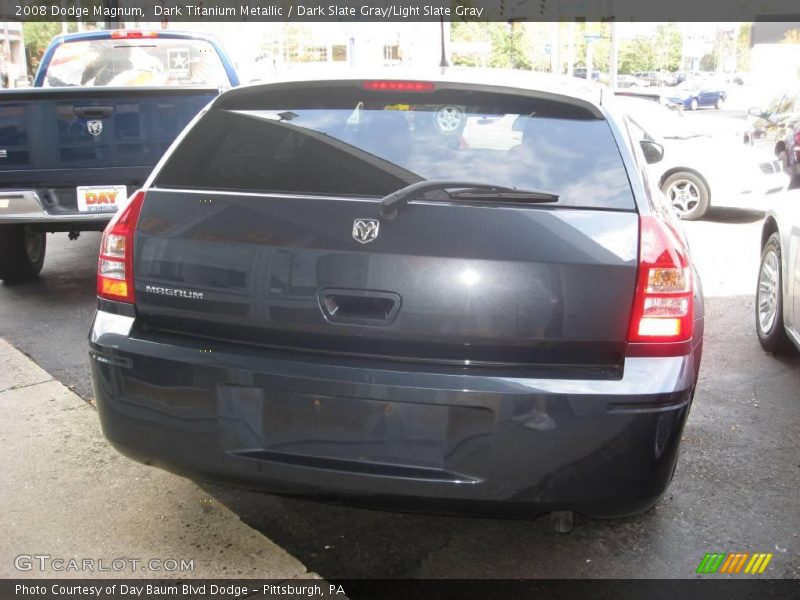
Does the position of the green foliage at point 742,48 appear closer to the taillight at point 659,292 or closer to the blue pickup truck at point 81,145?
the blue pickup truck at point 81,145

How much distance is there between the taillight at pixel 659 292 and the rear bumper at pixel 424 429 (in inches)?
3.5

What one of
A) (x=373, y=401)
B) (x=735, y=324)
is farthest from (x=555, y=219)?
(x=735, y=324)

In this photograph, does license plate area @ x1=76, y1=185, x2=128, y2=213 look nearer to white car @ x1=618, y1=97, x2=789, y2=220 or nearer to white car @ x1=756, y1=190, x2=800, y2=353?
white car @ x1=756, y1=190, x2=800, y2=353

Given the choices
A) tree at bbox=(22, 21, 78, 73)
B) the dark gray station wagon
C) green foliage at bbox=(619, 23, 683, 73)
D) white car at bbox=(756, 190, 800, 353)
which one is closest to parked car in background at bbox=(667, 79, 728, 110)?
green foliage at bbox=(619, 23, 683, 73)

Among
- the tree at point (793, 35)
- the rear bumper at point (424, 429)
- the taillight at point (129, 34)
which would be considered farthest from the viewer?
the tree at point (793, 35)

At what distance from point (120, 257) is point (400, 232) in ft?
3.39

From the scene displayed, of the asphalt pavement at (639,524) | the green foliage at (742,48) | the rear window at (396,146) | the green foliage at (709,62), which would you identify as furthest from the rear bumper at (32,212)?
the green foliage at (709,62)

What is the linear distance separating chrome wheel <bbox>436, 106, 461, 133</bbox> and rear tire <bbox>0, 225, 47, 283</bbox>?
15.9 feet

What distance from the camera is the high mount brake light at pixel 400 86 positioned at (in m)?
2.94

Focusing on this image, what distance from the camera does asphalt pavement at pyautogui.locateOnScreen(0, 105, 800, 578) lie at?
Result: 9.93 ft

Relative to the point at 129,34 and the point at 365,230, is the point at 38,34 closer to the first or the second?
the point at 129,34

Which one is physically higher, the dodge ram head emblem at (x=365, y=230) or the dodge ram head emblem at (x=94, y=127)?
the dodge ram head emblem at (x=365, y=230)

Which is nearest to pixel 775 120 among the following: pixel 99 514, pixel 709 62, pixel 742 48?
pixel 99 514

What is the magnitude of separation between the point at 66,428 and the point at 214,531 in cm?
130
